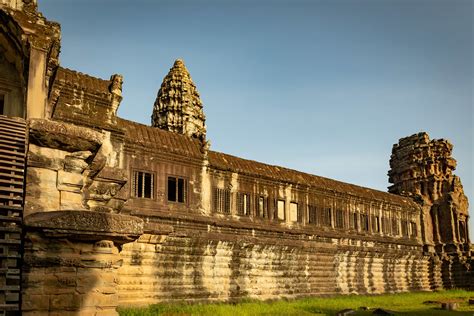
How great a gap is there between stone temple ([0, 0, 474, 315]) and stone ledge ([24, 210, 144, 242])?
15 millimetres

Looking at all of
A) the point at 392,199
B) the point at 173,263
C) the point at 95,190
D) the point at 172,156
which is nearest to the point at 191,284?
the point at 173,263

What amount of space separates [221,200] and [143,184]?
12.7 feet

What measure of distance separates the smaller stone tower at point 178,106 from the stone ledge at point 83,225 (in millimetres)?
25862

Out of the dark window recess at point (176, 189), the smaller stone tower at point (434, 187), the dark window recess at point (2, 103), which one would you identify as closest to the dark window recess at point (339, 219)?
the smaller stone tower at point (434, 187)

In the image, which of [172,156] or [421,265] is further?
[421,265]

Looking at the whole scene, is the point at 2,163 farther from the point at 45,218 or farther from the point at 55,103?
the point at 55,103

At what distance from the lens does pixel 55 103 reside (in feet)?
41.4

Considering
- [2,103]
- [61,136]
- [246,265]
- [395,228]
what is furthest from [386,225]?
[61,136]

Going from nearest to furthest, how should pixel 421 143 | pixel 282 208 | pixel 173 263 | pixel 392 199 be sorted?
pixel 173 263
pixel 282 208
pixel 392 199
pixel 421 143

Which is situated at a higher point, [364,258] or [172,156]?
[172,156]

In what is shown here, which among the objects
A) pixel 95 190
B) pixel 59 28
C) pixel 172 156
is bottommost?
pixel 95 190

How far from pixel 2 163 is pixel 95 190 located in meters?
2.34

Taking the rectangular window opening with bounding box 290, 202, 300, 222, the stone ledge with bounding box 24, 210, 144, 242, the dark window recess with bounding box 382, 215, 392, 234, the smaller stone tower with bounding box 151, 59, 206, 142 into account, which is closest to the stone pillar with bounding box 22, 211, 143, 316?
the stone ledge with bounding box 24, 210, 144, 242

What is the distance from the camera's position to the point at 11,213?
5809 millimetres
